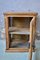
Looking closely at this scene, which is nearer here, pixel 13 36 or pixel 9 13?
pixel 9 13

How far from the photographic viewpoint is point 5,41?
6.50ft

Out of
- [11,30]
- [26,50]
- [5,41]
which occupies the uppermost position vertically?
[11,30]

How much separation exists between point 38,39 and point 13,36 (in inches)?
13.7

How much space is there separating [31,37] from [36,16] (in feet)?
0.93

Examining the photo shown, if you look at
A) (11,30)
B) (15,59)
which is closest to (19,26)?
(11,30)

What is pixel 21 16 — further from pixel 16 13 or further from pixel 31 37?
pixel 31 37

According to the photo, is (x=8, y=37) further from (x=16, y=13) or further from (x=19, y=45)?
(x=16, y=13)

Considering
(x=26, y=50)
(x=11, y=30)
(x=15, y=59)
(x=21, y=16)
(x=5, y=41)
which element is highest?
(x=21, y=16)

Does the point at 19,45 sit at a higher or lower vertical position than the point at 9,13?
lower

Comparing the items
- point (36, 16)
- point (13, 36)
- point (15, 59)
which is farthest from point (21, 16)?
point (15, 59)

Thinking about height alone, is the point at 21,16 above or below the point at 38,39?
above
